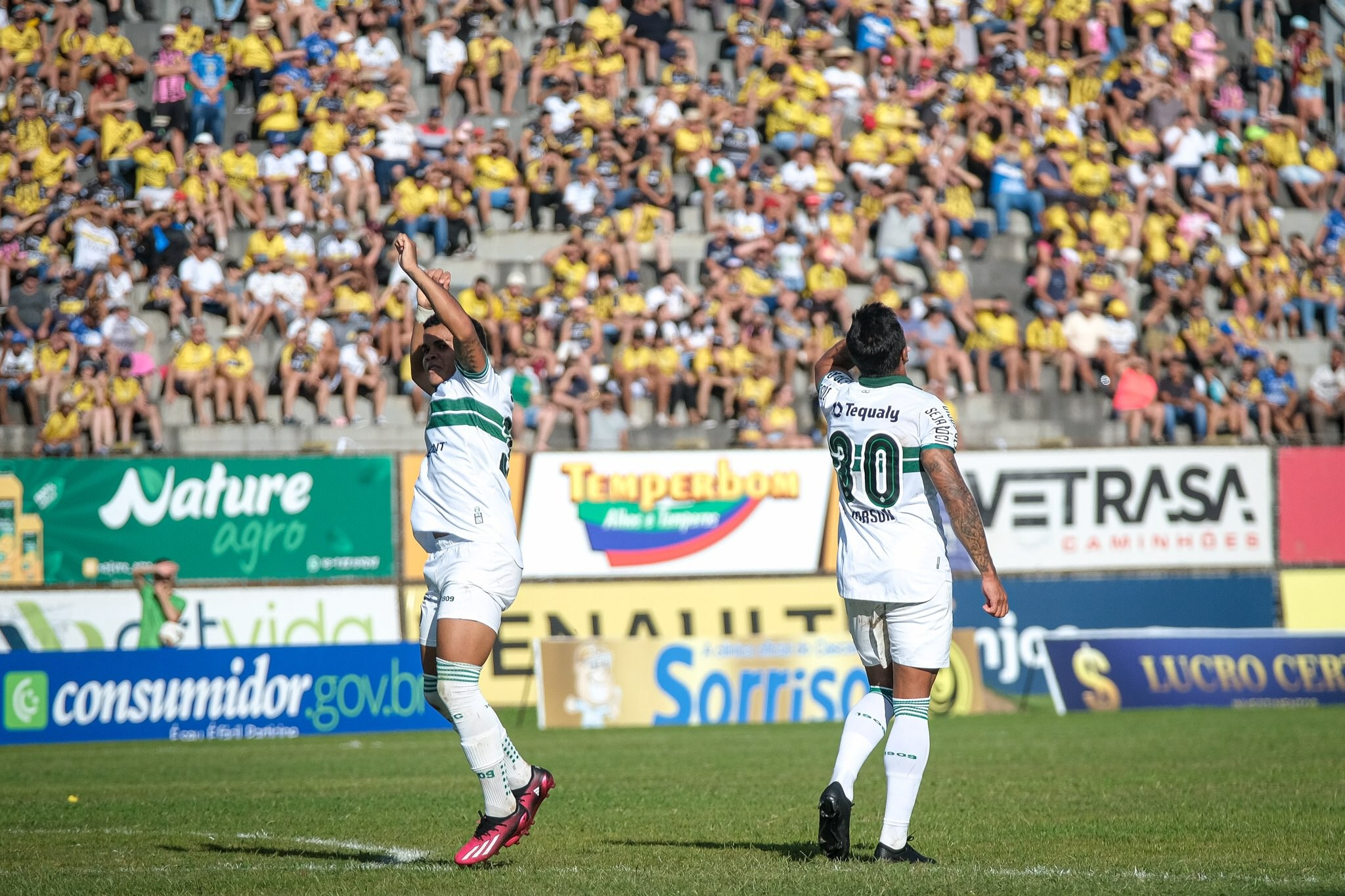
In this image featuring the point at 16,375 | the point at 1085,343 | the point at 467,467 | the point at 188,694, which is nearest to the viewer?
the point at 467,467

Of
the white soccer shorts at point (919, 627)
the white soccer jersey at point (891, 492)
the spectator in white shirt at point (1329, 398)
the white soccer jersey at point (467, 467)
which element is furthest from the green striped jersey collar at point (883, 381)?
the spectator in white shirt at point (1329, 398)

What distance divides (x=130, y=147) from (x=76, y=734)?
33.1 ft

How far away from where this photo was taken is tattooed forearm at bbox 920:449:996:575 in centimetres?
768

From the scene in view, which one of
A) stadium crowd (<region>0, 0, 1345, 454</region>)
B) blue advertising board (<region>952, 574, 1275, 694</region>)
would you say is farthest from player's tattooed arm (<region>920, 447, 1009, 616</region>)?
stadium crowd (<region>0, 0, 1345, 454</region>)

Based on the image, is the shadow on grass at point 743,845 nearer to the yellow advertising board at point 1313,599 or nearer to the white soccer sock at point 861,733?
the white soccer sock at point 861,733

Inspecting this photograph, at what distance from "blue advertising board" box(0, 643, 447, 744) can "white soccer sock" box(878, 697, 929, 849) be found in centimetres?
1185

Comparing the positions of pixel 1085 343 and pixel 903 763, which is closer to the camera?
pixel 903 763

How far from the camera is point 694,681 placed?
66.5 ft

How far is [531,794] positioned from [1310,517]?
62.5 feet

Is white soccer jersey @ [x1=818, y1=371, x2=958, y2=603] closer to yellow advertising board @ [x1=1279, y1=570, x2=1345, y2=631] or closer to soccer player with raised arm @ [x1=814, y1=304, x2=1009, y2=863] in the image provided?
soccer player with raised arm @ [x1=814, y1=304, x2=1009, y2=863]

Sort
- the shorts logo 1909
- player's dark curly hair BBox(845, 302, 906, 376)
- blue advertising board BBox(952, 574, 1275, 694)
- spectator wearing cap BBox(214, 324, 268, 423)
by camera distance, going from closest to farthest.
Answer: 1. player's dark curly hair BBox(845, 302, 906, 376)
2. the shorts logo 1909
3. blue advertising board BBox(952, 574, 1275, 694)
4. spectator wearing cap BBox(214, 324, 268, 423)

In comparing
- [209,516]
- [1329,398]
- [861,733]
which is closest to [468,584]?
[861,733]

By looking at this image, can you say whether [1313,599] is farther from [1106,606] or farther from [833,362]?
[833,362]

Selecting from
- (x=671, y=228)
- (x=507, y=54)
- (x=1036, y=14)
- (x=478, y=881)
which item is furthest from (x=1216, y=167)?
(x=478, y=881)
